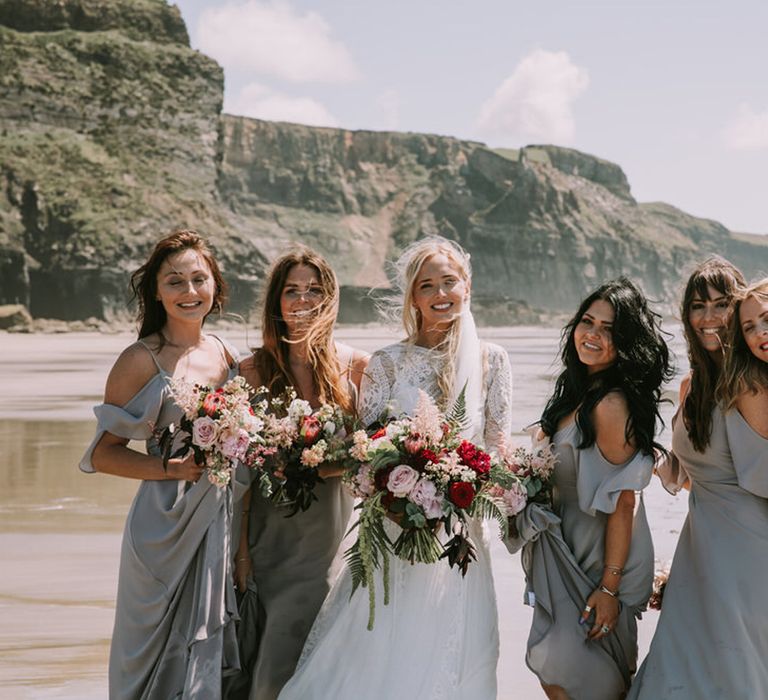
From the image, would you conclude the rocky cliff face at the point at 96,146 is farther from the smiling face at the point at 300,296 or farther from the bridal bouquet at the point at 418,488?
the bridal bouquet at the point at 418,488

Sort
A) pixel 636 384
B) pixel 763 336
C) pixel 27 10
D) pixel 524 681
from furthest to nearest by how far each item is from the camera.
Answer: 1. pixel 27 10
2. pixel 524 681
3. pixel 636 384
4. pixel 763 336

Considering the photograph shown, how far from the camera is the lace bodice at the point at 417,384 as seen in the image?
4.65 metres

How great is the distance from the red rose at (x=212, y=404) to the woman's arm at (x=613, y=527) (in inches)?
66.5

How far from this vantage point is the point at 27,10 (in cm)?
9662

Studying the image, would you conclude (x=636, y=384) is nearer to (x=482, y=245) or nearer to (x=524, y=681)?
(x=524, y=681)

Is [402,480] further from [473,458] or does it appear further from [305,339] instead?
[305,339]

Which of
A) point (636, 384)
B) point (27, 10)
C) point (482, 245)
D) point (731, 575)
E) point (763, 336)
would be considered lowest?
point (731, 575)

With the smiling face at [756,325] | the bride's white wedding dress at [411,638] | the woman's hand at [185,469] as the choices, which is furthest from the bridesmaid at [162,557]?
the smiling face at [756,325]

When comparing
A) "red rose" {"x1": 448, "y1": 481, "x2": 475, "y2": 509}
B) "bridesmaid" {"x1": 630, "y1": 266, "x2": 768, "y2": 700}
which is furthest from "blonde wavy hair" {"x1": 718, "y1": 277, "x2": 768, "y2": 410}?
"red rose" {"x1": 448, "y1": 481, "x2": 475, "y2": 509}

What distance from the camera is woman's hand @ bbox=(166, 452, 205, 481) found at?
428cm

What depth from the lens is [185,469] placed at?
4.29 m

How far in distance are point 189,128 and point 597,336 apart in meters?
92.3

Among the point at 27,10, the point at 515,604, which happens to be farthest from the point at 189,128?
the point at 515,604

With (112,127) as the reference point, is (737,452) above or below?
below
